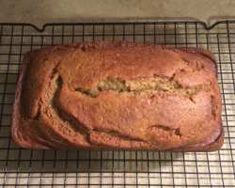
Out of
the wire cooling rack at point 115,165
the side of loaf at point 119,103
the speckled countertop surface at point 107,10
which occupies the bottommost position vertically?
the wire cooling rack at point 115,165

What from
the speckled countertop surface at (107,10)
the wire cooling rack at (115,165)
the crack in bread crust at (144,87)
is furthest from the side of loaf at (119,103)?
the speckled countertop surface at (107,10)

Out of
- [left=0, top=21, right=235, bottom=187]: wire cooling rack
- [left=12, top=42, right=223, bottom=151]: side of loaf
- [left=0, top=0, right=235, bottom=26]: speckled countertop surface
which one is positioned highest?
[left=0, top=0, right=235, bottom=26]: speckled countertop surface

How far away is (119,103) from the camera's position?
1.34 metres

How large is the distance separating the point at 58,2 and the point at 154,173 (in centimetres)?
89

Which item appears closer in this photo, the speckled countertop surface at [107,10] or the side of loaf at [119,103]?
the side of loaf at [119,103]

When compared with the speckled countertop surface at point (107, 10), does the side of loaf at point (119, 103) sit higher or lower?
lower

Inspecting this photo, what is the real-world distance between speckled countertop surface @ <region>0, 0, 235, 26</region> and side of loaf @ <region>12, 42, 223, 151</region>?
49 centimetres

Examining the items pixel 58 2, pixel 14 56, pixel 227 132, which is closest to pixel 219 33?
pixel 227 132

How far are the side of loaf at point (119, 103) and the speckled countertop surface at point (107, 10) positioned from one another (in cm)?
49

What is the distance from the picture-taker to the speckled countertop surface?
6.15 feet

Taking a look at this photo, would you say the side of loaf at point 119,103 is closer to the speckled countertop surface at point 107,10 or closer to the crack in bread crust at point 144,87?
the crack in bread crust at point 144,87

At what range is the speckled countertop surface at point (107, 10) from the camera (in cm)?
187

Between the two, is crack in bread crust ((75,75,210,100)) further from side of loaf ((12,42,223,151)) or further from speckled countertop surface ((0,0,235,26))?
speckled countertop surface ((0,0,235,26))

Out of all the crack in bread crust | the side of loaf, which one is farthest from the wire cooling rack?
the crack in bread crust
